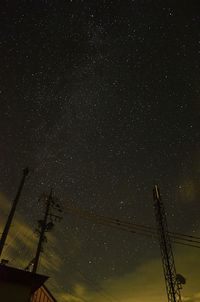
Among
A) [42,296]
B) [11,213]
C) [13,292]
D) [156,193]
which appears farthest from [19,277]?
[156,193]

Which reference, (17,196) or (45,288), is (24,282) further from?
(45,288)

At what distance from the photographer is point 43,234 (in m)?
20.1

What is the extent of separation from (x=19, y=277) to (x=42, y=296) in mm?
11041

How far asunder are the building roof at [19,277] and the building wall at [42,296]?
943 centimetres

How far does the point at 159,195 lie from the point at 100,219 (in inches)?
364

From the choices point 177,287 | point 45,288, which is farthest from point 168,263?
point 45,288

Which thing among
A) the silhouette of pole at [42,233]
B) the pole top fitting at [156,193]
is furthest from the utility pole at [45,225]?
the pole top fitting at [156,193]

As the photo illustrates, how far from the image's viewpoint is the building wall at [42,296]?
23.6 meters

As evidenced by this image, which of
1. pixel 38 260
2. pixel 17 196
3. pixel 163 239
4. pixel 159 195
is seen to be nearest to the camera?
pixel 38 260

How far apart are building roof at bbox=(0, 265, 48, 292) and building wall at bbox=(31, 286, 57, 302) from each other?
943 cm

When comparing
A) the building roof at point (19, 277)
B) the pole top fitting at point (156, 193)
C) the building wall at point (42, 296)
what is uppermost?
the pole top fitting at point (156, 193)

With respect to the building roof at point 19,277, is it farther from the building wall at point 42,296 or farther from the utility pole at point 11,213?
the building wall at point 42,296

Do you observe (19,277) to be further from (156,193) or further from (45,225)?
(156,193)

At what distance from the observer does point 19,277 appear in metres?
15.0
